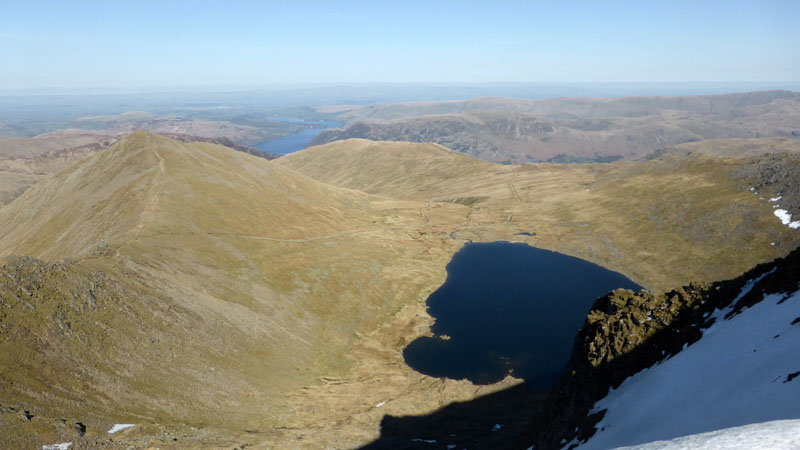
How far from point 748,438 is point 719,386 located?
9712 millimetres

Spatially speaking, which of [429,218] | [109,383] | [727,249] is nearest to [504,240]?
[429,218]

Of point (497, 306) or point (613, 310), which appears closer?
point (613, 310)

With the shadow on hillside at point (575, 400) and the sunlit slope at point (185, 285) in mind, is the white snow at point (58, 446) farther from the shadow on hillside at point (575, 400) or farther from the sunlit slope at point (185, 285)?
the shadow on hillside at point (575, 400)

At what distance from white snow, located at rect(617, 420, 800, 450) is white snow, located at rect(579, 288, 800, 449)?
1.21ft

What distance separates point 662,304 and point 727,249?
3822 inches

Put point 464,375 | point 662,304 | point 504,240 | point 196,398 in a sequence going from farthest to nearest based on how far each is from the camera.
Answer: point 504,240 < point 464,375 < point 196,398 < point 662,304

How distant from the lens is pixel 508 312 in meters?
101

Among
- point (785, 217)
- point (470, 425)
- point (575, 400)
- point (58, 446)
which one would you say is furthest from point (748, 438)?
point (785, 217)

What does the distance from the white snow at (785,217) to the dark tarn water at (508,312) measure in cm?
4765

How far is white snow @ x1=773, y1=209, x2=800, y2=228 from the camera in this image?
11350cm

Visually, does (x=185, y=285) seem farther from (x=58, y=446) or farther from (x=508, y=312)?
(x=508, y=312)

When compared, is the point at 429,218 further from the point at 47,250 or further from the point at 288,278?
the point at 47,250

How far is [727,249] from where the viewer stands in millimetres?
117375

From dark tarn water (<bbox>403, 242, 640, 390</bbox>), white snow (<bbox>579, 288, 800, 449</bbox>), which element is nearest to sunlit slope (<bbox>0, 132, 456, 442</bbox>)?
dark tarn water (<bbox>403, 242, 640, 390</bbox>)
